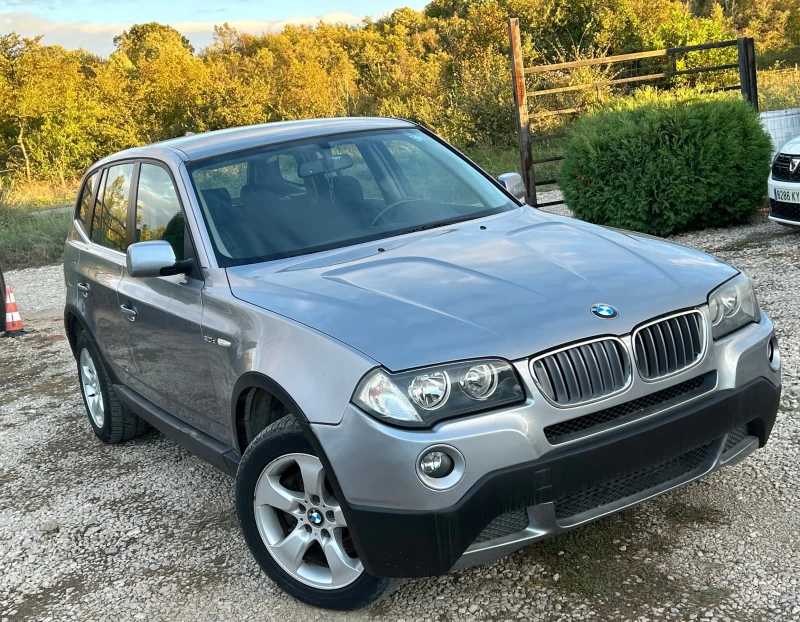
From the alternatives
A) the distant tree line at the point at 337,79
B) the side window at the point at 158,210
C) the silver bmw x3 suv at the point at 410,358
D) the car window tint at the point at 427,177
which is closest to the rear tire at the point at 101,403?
the silver bmw x3 suv at the point at 410,358

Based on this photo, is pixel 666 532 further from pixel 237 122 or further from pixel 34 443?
pixel 237 122

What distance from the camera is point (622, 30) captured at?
1151 inches

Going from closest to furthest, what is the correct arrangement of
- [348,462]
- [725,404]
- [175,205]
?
[348,462] < [725,404] < [175,205]

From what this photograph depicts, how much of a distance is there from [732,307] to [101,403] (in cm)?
385

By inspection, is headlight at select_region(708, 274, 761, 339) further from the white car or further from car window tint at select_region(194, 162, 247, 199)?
the white car

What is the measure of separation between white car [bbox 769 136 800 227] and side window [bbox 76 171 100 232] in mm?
6084

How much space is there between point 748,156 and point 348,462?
8154 mm

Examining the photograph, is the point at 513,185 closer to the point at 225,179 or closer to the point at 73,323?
the point at 225,179

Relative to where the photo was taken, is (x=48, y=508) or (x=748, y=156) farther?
(x=748, y=156)

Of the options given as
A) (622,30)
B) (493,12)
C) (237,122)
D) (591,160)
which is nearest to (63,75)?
(237,122)

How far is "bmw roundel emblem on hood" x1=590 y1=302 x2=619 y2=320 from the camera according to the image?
9.21ft

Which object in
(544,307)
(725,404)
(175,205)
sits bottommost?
(725,404)

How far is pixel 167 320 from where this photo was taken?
12.8 feet

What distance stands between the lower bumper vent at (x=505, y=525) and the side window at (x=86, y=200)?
3.62 meters
